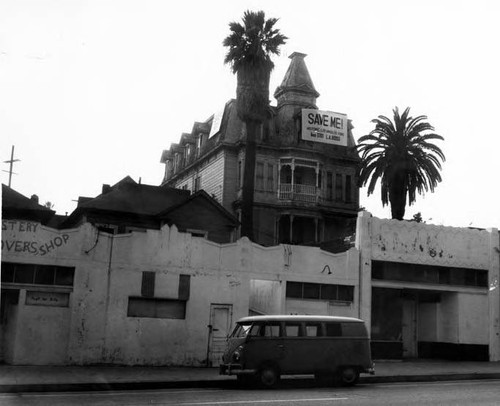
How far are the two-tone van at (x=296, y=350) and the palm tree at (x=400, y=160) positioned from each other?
21.5 m

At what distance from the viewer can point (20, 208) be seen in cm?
3388

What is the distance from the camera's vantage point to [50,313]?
19562 mm

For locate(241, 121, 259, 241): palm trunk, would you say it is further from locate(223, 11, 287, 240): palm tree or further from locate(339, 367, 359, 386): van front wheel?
locate(339, 367, 359, 386): van front wheel

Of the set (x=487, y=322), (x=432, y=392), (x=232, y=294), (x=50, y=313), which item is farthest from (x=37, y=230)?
(x=487, y=322)

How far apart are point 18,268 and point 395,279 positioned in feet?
47.9

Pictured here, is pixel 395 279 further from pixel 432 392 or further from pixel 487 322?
pixel 432 392

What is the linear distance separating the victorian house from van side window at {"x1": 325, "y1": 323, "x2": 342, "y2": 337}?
26150mm

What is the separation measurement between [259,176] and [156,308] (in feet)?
79.4

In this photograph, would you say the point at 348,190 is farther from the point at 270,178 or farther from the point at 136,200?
the point at 136,200

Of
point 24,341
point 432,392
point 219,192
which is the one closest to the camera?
point 432,392

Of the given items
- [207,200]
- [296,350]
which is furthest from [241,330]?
[207,200]

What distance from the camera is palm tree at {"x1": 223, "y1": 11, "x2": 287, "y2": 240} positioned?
34375 mm

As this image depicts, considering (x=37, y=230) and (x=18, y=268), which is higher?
(x=37, y=230)

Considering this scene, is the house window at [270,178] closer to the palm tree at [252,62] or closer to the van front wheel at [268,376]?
the palm tree at [252,62]
